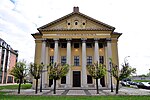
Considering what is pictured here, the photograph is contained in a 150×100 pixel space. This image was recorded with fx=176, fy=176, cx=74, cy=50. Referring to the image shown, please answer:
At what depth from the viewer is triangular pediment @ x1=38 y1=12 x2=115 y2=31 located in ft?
122

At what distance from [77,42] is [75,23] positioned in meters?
4.39

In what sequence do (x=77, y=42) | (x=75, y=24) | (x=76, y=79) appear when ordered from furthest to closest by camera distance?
(x=77, y=42) → (x=76, y=79) → (x=75, y=24)

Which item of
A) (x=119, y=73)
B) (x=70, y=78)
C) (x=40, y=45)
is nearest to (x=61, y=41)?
(x=40, y=45)

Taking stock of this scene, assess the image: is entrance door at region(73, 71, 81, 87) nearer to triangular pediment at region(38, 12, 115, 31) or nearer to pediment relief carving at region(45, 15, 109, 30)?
triangular pediment at region(38, 12, 115, 31)

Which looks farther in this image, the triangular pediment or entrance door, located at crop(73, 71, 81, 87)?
entrance door, located at crop(73, 71, 81, 87)

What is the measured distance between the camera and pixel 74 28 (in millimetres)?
37125

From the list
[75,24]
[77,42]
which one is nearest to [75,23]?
[75,24]

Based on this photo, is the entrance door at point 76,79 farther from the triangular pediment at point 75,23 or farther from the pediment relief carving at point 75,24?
the pediment relief carving at point 75,24

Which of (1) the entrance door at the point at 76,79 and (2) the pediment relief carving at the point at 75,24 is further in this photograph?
(1) the entrance door at the point at 76,79

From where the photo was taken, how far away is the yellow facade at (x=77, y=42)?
36.3 meters

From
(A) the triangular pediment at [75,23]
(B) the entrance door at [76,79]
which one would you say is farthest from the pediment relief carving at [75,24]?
(B) the entrance door at [76,79]

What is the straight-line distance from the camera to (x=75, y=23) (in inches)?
1496

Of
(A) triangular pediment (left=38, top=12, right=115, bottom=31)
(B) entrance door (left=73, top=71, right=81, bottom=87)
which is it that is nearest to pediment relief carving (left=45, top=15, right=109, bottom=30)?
(A) triangular pediment (left=38, top=12, right=115, bottom=31)

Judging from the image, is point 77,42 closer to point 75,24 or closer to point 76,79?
point 75,24
